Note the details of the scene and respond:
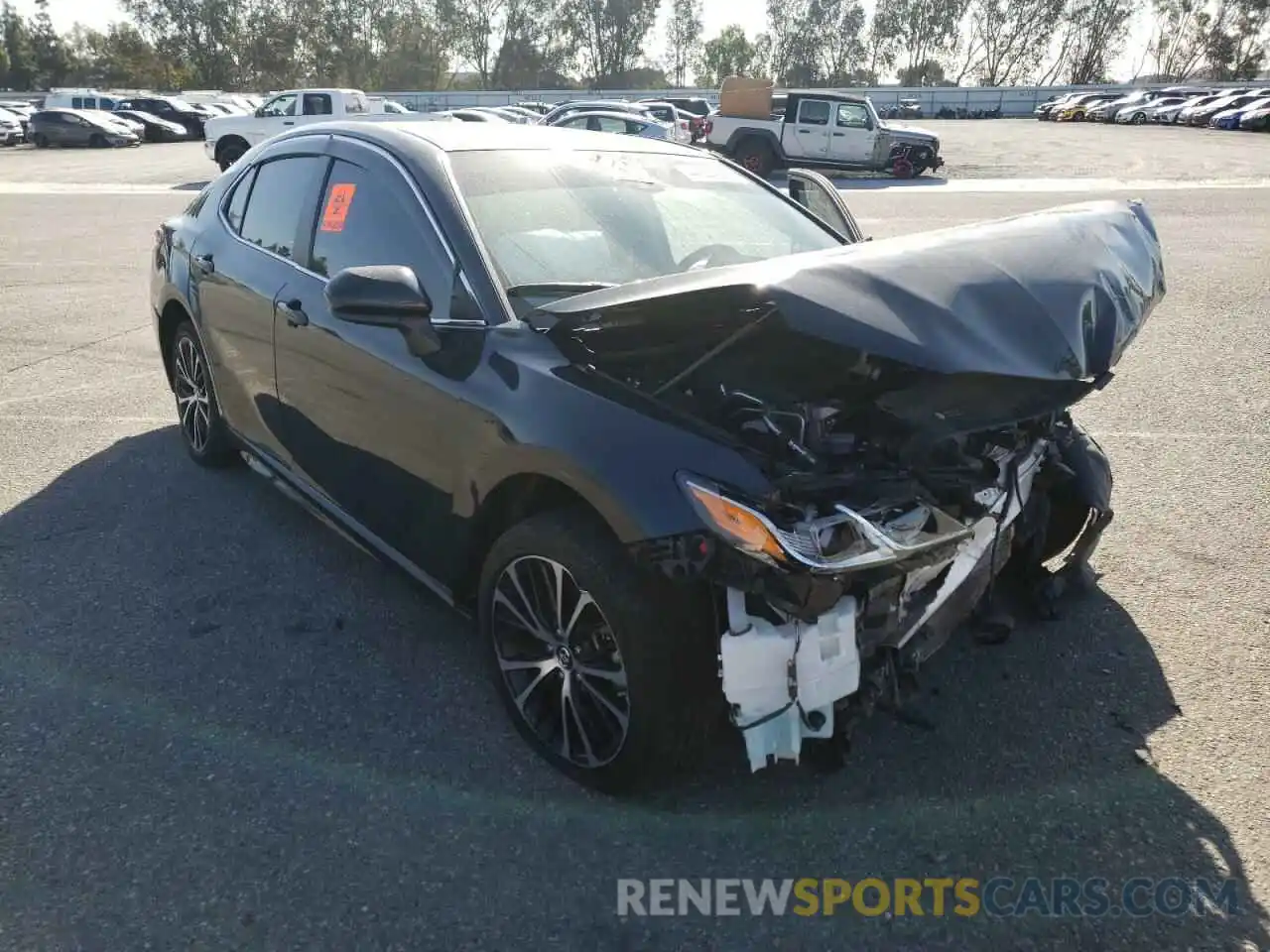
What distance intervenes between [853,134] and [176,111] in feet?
118

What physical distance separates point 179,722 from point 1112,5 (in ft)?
404

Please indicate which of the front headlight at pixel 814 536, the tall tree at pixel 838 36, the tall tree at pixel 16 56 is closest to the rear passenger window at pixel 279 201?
the front headlight at pixel 814 536

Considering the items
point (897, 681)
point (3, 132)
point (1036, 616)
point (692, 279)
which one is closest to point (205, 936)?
point (897, 681)

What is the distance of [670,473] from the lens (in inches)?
87.7

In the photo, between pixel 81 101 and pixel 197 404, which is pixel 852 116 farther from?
pixel 81 101

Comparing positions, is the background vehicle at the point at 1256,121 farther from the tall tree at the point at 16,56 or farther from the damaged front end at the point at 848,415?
the tall tree at the point at 16,56

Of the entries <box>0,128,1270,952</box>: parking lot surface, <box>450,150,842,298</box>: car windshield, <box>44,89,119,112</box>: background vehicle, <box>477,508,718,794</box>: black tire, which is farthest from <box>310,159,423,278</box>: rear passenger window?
<box>44,89,119,112</box>: background vehicle

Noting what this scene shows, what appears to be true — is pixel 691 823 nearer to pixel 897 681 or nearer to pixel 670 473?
pixel 897 681

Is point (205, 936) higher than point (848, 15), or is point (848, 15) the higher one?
point (848, 15)

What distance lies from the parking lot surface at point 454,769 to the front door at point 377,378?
533 millimetres

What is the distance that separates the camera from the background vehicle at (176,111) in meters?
43.3

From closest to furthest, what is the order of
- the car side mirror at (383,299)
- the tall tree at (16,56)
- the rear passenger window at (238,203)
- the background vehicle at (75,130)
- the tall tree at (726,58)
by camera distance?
the car side mirror at (383,299)
the rear passenger window at (238,203)
the background vehicle at (75,130)
the tall tree at (16,56)
the tall tree at (726,58)

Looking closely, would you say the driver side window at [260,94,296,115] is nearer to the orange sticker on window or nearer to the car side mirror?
the orange sticker on window

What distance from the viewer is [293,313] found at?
3.52 m
